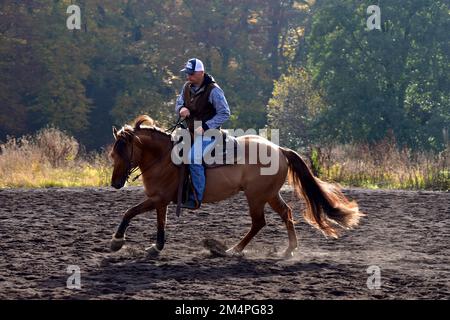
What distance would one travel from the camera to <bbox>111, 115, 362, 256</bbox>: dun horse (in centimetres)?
976

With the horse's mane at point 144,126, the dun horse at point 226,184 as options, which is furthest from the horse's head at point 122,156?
the horse's mane at point 144,126

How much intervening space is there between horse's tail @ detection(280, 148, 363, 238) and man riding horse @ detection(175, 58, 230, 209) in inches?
47.8

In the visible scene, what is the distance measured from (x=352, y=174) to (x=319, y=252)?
9.14 meters

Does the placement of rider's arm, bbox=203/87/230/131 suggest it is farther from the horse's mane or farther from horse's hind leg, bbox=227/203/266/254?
horse's hind leg, bbox=227/203/266/254

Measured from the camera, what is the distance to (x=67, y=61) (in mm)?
36594

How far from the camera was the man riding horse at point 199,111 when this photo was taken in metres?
9.95

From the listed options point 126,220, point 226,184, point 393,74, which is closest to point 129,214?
point 126,220

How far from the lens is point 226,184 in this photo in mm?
10164

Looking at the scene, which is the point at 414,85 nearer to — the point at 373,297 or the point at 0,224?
the point at 0,224

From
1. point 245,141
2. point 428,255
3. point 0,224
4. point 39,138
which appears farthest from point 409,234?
point 39,138

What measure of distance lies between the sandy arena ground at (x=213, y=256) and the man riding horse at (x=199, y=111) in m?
0.98

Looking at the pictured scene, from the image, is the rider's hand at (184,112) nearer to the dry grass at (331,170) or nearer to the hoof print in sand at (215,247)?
the hoof print in sand at (215,247)

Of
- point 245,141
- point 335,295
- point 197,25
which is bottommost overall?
point 335,295

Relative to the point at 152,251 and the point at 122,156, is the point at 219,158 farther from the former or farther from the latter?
the point at 152,251
